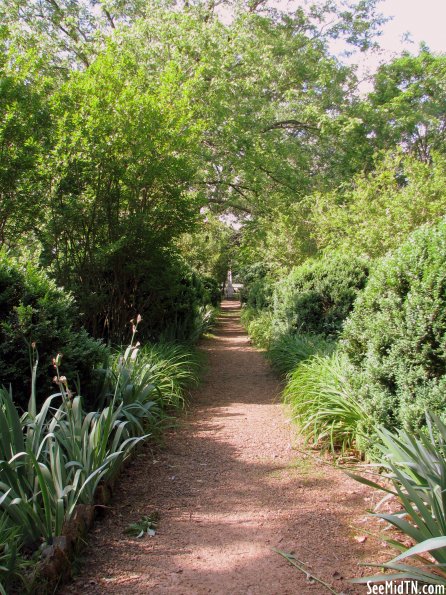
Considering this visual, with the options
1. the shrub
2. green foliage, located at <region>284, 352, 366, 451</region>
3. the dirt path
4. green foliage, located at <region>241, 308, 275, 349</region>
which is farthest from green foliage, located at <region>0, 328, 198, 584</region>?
green foliage, located at <region>241, 308, 275, 349</region>

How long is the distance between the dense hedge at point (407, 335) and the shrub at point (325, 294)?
384 centimetres

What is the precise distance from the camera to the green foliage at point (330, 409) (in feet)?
14.1

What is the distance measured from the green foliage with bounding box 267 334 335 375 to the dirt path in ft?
5.25

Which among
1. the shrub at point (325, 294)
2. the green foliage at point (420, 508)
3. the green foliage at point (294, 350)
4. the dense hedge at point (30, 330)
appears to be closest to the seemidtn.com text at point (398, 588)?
the green foliage at point (420, 508)

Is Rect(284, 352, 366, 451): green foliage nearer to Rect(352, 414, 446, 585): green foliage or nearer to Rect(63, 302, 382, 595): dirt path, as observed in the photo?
Rect(63, 302, 382, 595): dirt path

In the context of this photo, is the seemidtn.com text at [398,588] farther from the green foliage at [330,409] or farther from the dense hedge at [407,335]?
the green foliage at [330,409]

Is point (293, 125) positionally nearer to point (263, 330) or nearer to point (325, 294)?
point (263, 330)

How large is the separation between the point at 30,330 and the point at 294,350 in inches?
173

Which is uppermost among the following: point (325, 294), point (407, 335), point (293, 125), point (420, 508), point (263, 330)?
point (293, 125)

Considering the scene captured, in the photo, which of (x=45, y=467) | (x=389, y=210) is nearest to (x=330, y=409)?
(x=45, y=467)

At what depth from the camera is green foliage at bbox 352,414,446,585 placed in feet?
6.98

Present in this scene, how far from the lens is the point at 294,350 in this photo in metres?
7.30

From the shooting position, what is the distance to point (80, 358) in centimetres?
414

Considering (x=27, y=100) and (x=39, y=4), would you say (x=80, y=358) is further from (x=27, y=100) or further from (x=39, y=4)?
(x=39, y=4)
